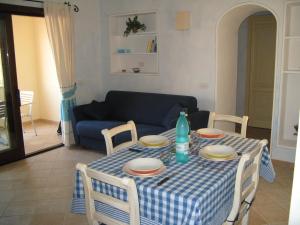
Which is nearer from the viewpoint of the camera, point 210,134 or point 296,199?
point 296,199

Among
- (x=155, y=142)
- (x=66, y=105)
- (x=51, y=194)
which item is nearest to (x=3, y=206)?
(x=51, y=194)

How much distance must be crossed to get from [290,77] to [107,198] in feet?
11.3

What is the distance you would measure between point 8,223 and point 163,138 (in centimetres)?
167

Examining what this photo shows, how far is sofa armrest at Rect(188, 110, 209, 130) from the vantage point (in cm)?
410

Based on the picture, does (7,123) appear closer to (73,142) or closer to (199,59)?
(73,142)

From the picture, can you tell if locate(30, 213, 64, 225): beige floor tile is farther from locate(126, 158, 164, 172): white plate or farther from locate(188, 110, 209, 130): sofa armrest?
locate(188, 110, 209, 130): sofa armrest

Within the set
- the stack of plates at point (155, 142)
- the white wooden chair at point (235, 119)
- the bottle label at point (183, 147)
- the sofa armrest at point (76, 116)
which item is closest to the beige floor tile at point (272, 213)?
the white wooden chair at point (235, 119)

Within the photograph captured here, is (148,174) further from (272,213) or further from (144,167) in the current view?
(272,213)

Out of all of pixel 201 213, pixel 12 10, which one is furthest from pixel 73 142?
pixel 201 213

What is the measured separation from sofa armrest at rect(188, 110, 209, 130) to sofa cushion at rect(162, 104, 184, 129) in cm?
19

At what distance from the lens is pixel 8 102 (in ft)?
14.1

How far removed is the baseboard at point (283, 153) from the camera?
4.07 m

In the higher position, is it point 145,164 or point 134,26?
point 134,26

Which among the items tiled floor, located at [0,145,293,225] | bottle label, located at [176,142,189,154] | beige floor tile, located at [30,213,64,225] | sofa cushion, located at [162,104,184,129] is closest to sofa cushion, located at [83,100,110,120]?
tiled floor, located at [0,145,293,225]
